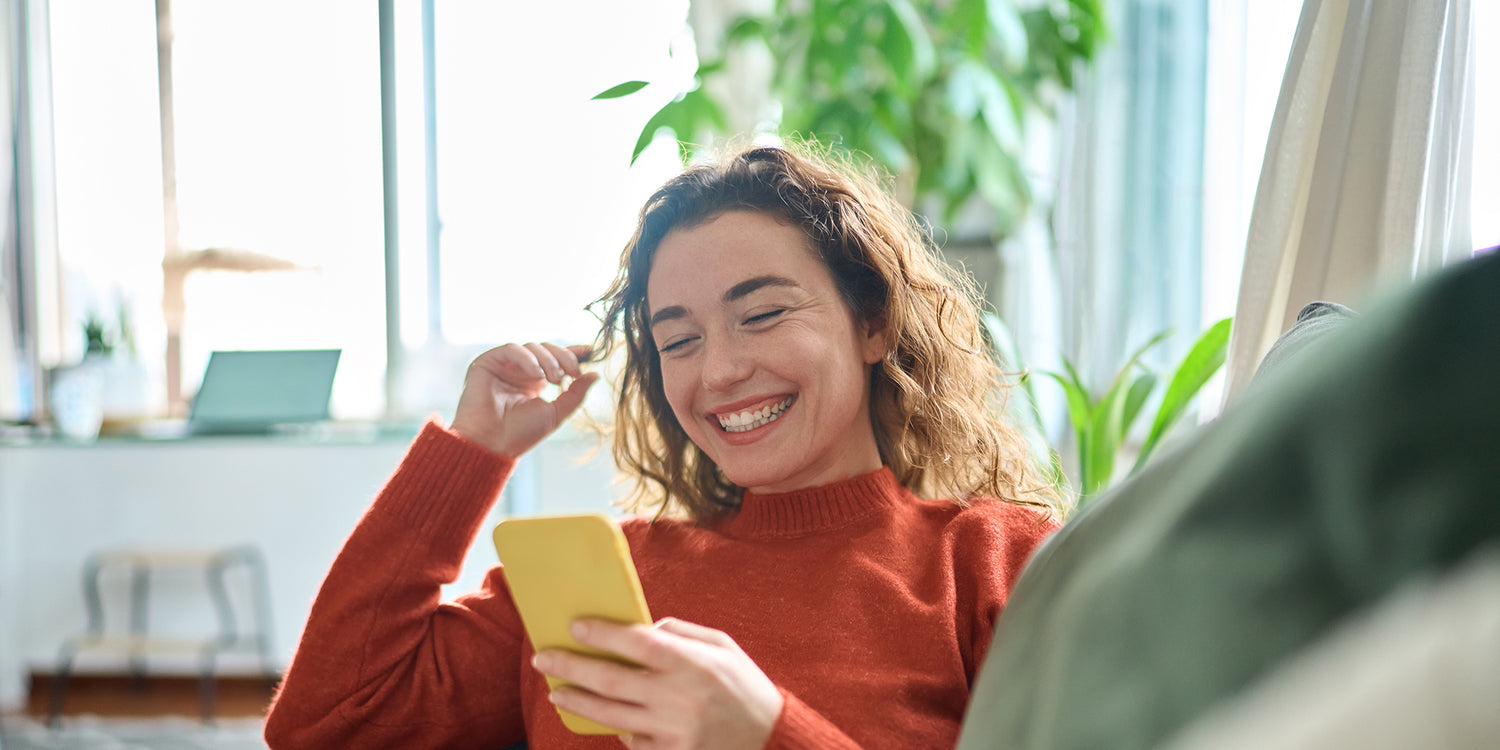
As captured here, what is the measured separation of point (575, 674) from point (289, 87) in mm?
3938

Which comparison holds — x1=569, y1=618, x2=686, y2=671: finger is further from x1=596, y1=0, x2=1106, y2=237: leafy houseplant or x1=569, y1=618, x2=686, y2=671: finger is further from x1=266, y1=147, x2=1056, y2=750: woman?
x1=596, y1=0, x2=1106, y2=237: leafy houseplant

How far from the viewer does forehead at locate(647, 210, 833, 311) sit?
106cm

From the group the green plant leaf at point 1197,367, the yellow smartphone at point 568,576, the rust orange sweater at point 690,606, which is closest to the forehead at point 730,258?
the rust orange sweater at point 690,606

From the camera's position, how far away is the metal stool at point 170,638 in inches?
132

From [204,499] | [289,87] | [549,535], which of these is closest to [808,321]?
[549,535]

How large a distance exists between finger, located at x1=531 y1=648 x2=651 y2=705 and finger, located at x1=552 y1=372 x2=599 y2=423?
538 mm

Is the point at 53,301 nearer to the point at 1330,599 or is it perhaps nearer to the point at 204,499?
the point at 204,499

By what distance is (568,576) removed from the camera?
73cm

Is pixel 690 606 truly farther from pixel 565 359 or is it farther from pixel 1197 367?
pixel 1197 367

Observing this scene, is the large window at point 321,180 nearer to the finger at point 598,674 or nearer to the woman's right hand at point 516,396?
the woman's right hand at point 516,396

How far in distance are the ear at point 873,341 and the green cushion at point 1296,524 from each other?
0.82 meters

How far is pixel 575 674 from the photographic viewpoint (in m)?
0.72

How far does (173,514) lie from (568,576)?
349 cm

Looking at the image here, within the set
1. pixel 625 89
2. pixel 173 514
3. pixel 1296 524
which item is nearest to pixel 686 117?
pixel 625 89
